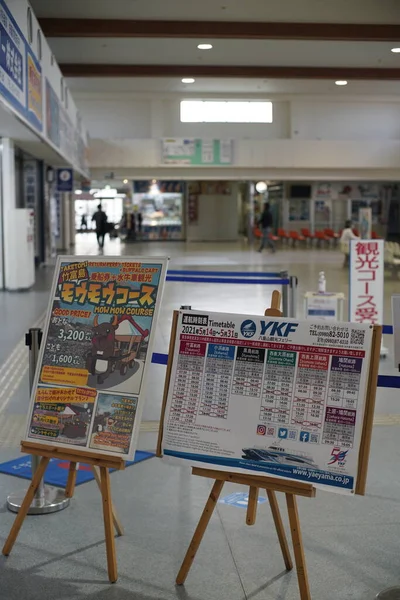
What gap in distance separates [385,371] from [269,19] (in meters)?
10.7

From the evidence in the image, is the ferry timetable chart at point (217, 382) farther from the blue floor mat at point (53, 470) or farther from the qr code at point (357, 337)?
the blue floor mat at point (53, 470)

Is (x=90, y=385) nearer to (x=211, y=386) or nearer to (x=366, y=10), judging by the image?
(x=211, y=386)

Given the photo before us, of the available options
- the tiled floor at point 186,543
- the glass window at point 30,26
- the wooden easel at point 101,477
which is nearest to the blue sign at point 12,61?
the glass window at point 30,26

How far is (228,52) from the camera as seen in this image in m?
19.7

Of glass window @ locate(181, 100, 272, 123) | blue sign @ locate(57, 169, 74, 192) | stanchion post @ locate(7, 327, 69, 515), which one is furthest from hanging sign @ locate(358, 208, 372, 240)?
stanchion post @ locate(7, 327, 69, 515)

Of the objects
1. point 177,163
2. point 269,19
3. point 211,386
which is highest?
point 269,19

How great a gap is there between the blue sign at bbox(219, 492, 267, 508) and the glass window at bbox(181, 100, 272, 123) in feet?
89.7

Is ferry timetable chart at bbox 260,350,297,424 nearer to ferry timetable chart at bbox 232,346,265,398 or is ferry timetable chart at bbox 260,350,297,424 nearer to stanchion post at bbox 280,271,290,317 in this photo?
ferry timetable chart at bbox 232,346,265,398

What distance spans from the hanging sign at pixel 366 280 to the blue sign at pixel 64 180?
15071 mm

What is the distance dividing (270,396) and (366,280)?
5.04 metres

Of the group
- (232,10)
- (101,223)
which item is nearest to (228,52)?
(232,10)

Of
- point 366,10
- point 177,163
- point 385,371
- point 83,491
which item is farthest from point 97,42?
point 83,491

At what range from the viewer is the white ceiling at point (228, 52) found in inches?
735

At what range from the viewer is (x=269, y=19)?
632 inches
